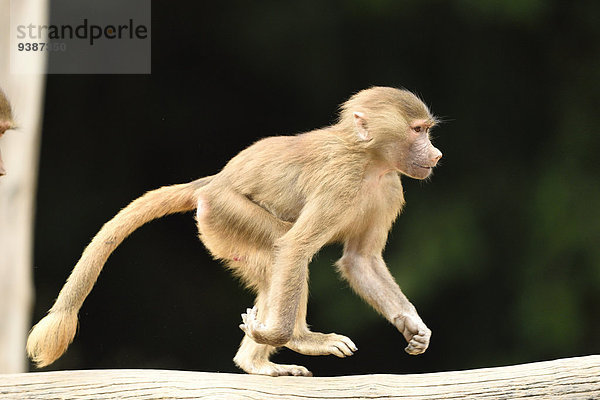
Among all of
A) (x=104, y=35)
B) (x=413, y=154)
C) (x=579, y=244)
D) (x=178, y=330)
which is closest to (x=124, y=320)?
(x=178, y=330)

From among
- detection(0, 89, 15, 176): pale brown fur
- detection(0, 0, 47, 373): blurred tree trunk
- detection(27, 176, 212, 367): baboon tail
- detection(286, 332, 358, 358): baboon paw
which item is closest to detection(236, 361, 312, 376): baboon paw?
detection(286, 332, 358, 358): baboon paw

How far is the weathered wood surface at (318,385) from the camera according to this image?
4.42 meters

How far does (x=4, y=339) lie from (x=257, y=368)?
301cm

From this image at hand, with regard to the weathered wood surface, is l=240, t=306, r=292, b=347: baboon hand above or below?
above

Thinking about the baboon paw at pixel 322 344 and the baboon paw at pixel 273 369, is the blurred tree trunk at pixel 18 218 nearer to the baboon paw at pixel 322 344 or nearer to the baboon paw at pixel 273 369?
the baboon paw at pixel 273 369

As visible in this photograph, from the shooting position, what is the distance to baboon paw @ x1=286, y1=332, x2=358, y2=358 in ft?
15.5

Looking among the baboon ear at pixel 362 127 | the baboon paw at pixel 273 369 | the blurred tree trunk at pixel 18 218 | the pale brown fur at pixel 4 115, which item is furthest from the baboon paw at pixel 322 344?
the blurred tree trunk at pixel 18 218

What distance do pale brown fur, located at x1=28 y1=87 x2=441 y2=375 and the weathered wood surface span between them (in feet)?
0.63

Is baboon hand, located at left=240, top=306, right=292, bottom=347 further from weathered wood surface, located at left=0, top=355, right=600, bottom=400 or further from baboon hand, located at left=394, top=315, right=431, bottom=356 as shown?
baboon hand, located at left=394, top=315, right=431, bottom=356

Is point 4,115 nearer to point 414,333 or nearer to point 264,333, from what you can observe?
point 264,333

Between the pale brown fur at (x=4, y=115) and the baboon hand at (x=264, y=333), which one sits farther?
the pale brown fur at (x=4, y=115)

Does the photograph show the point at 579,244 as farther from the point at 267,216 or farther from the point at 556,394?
the point at 267,216

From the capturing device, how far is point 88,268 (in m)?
4.75

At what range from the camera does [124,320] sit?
711 centimetres
